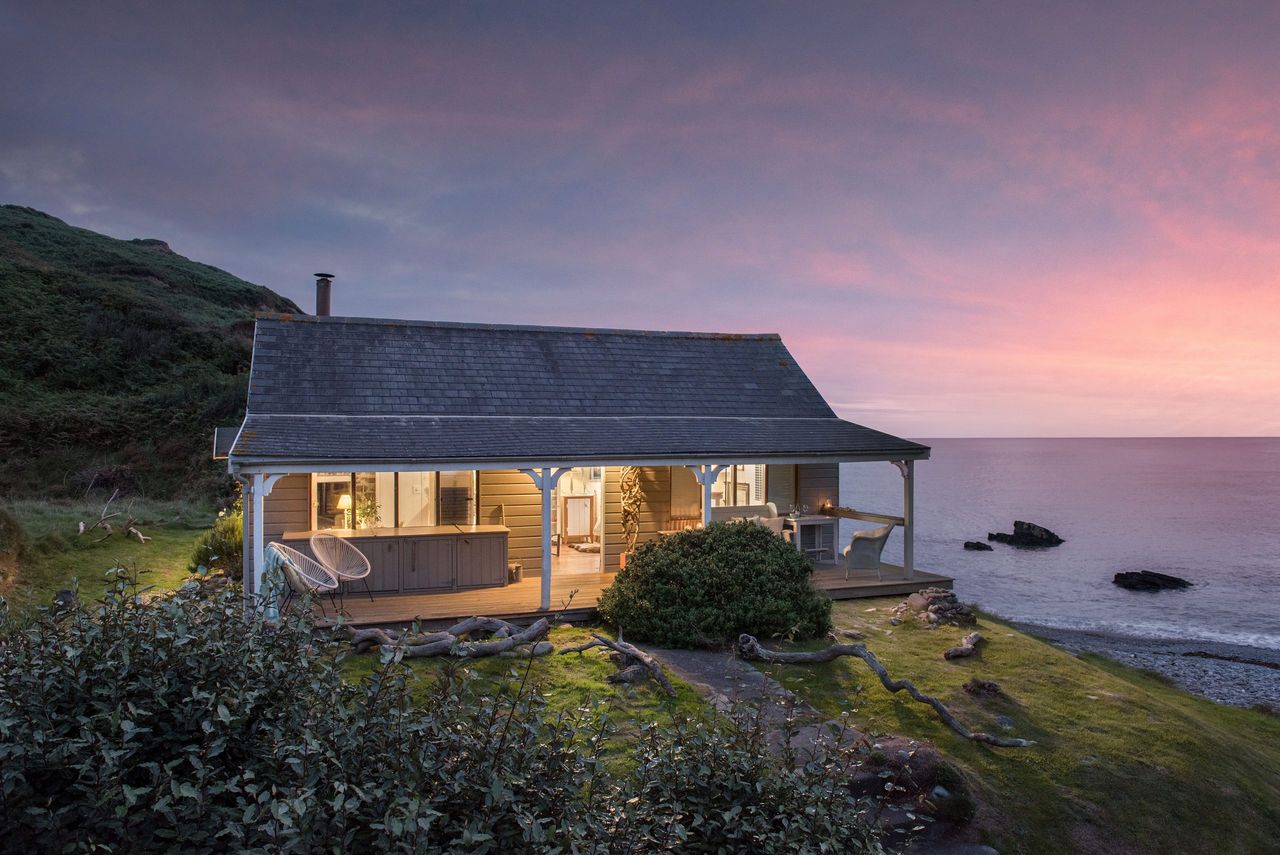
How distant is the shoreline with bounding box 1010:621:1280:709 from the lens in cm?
1365

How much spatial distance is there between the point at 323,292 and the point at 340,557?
→ 7834 millimetres

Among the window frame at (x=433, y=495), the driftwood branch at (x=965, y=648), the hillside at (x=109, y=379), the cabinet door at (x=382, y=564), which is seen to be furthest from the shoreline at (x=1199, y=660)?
the hillside at (x=109, y=379)

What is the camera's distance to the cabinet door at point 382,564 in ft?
36.2

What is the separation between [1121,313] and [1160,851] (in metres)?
22.1

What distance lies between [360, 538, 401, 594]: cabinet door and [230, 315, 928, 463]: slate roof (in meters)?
1.70

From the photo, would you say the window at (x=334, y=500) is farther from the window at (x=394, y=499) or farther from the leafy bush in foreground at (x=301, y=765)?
the leafy bush in foreground at (x=301, y=765)

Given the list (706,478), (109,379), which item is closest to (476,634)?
(706,478)

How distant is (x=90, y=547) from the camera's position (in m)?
14.6

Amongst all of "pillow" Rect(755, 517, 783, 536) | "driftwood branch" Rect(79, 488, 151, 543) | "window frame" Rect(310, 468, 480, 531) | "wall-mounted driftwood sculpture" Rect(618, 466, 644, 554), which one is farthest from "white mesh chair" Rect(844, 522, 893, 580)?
"driftwood branch" Rect(79, 488, 151, 543)

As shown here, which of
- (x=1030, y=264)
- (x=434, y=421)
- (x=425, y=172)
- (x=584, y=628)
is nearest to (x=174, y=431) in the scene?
(x=425, y=172)

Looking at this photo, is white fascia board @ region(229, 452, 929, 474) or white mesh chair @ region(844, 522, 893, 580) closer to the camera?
white fascia board @ region(229, 452, 929, 474)

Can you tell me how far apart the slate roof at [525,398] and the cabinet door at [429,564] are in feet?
5.74

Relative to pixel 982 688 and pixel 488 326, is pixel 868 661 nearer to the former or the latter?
pixel 982 688

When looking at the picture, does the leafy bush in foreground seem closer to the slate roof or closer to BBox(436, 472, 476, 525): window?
the slate roof
